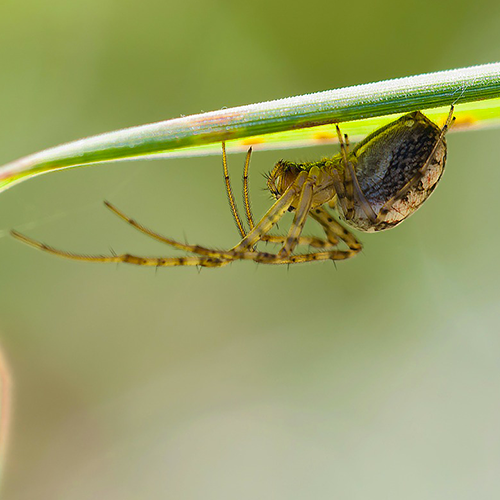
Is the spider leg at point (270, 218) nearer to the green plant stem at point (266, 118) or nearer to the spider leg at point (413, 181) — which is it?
the spider leg at point (413, 181)

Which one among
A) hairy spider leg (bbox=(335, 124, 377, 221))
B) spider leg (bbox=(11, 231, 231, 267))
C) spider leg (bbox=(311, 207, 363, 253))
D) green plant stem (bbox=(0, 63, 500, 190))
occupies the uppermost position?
hairy spider leg (bbox=(335, 124, 377, 221))

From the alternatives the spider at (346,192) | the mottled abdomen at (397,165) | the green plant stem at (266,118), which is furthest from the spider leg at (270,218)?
the green plant stem at (266,118)

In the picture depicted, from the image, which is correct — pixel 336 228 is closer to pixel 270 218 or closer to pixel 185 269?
pixel 270 218

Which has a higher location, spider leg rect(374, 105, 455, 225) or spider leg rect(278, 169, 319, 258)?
spider leg rect(374, 105, 455, 225)

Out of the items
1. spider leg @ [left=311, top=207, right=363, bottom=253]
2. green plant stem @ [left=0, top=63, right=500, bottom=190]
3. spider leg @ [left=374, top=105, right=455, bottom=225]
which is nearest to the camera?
green plant stem @ [left=0, top=63, right=500, bottom=190]

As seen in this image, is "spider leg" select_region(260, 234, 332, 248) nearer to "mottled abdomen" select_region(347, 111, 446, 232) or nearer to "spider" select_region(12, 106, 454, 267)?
"spider" select_region(12, 106, 454, 267)

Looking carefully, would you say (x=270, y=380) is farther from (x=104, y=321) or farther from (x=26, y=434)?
(x=26, y=434)

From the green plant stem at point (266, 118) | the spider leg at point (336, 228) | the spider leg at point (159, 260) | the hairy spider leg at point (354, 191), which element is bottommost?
the spider leg at point (159, 260)

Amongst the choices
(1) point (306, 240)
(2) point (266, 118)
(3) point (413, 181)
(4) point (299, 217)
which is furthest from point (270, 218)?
(2) point (266, 118)

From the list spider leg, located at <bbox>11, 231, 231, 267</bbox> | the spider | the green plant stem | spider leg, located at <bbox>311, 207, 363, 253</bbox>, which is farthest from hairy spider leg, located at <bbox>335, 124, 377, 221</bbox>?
the green plant stem
